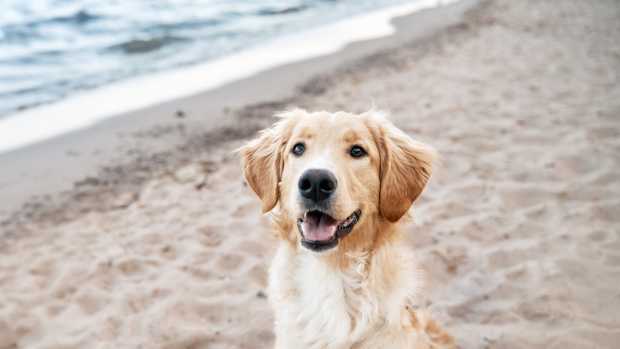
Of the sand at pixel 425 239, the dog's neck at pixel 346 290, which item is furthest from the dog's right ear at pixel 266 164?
the sand at pixel 425 239

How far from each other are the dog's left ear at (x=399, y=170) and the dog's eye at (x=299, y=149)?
0.47 m

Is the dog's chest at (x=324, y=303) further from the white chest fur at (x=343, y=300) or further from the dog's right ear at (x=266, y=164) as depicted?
the dog's right ear at (x=266, y=164)

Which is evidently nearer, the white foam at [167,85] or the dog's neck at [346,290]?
the dog's neck at [346,290]

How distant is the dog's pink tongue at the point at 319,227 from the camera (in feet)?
9.27

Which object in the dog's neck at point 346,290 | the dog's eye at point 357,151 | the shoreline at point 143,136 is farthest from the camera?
the shoreline at point 143,136

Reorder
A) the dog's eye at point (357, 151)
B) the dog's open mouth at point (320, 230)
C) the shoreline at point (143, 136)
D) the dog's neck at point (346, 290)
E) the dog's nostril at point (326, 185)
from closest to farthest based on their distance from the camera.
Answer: the dog's nostril at point (326, 185) → the dog's open mouth at point (320, 230) → the dog's neck at point (346, 290) → the dog's eye at point (357, 151) → the shoreline at point (143, 136)

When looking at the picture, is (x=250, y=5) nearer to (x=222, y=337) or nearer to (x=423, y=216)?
(x=423, y=216)

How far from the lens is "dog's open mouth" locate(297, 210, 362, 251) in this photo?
2809 millimetres

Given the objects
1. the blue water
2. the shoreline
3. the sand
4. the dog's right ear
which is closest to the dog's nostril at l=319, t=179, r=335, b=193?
the dog's right ear

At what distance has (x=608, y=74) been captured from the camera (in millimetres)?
8375

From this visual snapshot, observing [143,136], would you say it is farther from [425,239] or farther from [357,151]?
[357,151]

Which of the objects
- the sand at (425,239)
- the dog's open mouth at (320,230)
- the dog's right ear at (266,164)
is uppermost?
the dog's right ear at (266,164)

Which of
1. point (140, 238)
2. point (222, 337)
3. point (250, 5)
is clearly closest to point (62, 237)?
point (140, 238)

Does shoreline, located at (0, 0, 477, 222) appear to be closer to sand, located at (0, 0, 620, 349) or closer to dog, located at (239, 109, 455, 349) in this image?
sand, located at (0, 0, 620, 349)
